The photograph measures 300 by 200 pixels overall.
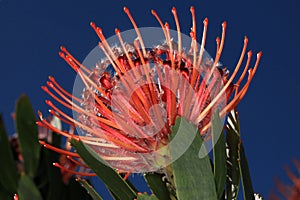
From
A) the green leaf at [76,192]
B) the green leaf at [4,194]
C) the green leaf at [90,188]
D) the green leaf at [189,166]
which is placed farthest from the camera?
the green leaf at [76,192]

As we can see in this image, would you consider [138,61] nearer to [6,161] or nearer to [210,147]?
[210,147]

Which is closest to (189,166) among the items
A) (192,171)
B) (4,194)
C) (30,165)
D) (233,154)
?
(192,171)

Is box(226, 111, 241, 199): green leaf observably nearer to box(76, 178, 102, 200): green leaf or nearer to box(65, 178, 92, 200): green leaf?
box(76, 178, 102, 200): green leaf

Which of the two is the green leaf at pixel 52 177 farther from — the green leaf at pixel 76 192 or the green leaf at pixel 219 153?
the green leaf at pixel 219 153

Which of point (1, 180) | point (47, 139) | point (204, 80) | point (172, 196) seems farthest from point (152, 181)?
point (47, 139)

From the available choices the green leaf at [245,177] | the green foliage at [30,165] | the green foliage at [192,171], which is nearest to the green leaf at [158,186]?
the green foliage at [192,171]

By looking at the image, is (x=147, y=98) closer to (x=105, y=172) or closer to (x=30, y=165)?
(x=105, y=172)
